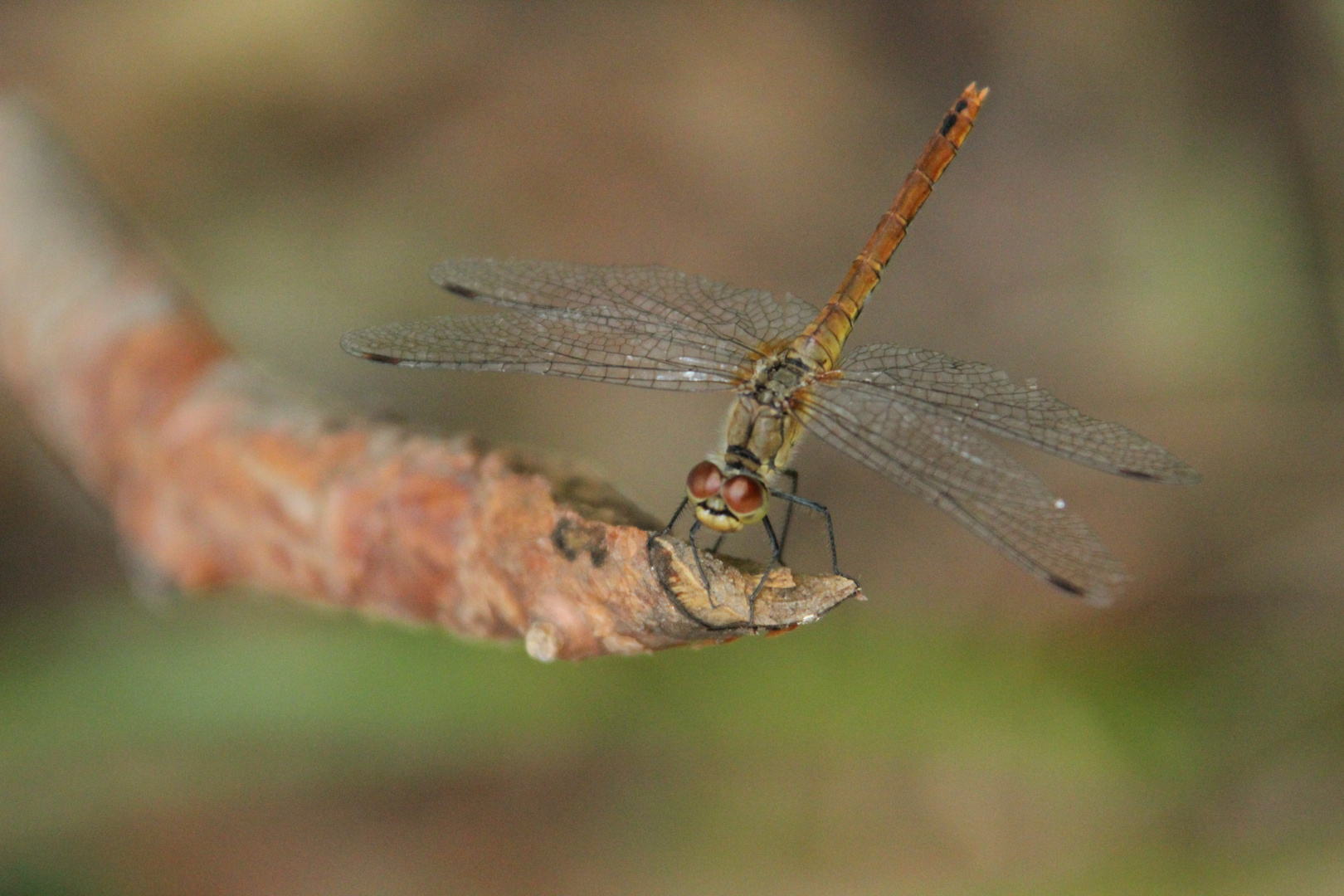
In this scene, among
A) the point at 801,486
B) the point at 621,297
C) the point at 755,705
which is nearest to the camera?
the point at 621,297

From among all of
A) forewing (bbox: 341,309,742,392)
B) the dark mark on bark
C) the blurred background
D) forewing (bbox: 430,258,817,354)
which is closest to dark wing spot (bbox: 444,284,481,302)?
forewing (bbox: 430,258,817,354)

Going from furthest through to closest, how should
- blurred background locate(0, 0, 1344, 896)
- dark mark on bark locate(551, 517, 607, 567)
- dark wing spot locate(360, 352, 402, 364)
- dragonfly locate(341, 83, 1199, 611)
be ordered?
blurred background locate(0, 0, 1344, 896)
dark wing spot locate(360, 352, 402, 364)
dragonfly locate(341, 83, 1199, 611)
dark mark on bark locate(551, 517, 607, 567)

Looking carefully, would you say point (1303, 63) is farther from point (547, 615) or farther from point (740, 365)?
point (547, 615)

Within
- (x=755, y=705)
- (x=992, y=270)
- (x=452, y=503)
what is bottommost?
(x=452, y=503)

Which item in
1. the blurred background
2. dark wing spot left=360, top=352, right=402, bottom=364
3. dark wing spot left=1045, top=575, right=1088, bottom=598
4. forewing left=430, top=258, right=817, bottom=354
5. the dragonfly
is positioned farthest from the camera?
the blurred background

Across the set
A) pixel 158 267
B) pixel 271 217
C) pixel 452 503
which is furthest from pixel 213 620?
pixel 452 503

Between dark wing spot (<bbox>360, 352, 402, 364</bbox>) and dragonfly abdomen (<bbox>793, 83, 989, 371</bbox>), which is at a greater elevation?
dragonfly abdomen (<bbox>793, 83, 989, 371</bbox>)

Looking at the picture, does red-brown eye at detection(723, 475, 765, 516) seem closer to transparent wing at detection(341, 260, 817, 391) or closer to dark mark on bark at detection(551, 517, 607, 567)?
transparent wing at detection(341, 260, 817, 391)
